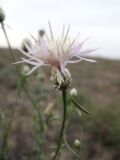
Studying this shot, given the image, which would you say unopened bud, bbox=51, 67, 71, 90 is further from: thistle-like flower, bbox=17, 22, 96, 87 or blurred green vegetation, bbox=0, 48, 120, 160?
blurred green vegetation, bbox=0, 48, 120, 160

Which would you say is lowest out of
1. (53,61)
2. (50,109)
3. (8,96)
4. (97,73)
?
(97,73)

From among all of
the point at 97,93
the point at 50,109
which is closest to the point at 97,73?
the point at 97,93

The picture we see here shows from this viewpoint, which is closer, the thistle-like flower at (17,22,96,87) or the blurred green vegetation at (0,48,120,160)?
the thistle-like flower at (17,22,96,87)

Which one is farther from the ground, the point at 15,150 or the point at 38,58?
the point at 38,58

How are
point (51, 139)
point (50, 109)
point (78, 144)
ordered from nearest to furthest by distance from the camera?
point (78, 144)
point (50, 109)
point (51, 139)

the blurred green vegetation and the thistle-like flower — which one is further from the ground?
the thistle-like flower

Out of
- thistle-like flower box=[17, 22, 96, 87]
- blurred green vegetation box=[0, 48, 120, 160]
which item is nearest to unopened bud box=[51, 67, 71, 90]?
thistle-like flower box=[17, 22, 96, 87]

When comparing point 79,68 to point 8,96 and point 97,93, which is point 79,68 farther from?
point 8,96

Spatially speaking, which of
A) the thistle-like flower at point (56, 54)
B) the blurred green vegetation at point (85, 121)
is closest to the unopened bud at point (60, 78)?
the thistle-like flower at point (56, 54)

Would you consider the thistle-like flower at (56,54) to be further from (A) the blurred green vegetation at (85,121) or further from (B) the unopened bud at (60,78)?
(A) the blurred green vegetation at (85,121)
